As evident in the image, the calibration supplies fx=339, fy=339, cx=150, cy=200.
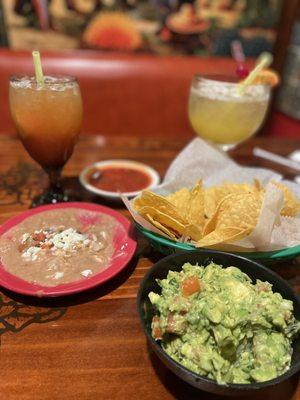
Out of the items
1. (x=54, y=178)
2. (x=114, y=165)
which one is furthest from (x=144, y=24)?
(x=54, y=178)

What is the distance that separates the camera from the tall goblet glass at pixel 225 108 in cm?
146

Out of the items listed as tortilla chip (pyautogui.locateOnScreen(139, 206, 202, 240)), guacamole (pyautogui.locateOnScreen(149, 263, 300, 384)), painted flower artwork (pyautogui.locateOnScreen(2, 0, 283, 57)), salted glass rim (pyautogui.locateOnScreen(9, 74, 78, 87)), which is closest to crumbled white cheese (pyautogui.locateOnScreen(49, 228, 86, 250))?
tortilla chip (pyautogui.locateOnScreen(139, 206, 202, 240))

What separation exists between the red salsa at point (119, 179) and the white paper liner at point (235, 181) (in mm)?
129

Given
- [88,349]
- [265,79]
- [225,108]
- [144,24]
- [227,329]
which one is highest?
[144,24]

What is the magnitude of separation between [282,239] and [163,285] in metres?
0.37

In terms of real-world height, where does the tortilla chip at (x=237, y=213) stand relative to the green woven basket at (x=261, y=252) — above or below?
above

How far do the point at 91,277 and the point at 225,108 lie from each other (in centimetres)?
99

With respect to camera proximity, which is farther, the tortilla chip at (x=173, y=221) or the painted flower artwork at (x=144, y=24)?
the painted flower artwork at (x=144, y=24)

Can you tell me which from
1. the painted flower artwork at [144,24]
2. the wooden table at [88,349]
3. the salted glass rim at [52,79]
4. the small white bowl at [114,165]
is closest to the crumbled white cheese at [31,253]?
the wooden table at [88,349]

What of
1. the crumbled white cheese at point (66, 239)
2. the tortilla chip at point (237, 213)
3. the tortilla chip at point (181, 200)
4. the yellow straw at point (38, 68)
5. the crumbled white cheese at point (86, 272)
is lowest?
the crumbled white cheese at point (86, 272)

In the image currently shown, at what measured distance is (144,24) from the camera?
325 centimetres

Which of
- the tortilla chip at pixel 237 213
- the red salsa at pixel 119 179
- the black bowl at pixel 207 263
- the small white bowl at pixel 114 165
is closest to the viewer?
the black bowl at pixel 207 263

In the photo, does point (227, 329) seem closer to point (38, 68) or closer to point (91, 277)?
point (91, 277)

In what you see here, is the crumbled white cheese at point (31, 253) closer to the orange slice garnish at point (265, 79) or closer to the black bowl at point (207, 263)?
the black bowl at point (207, 263)
